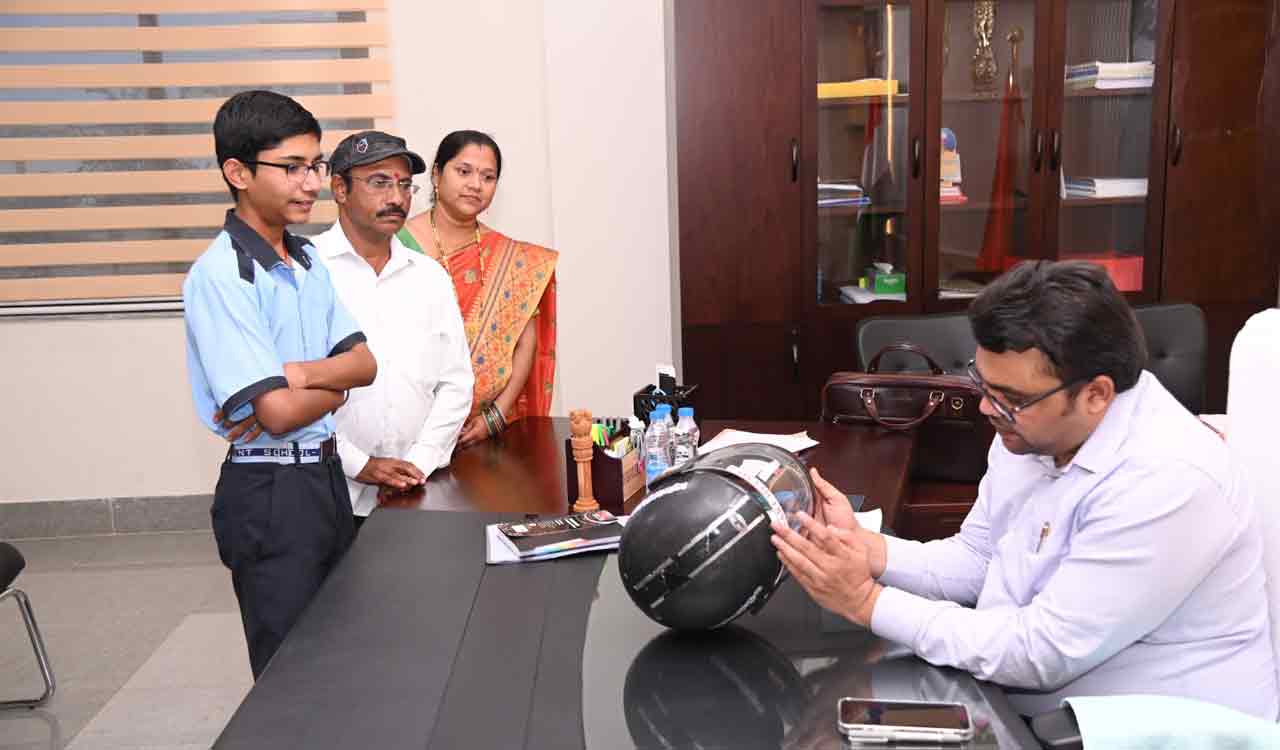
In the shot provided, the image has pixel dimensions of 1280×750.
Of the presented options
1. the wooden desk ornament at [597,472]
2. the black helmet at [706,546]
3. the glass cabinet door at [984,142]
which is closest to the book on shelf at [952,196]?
the glass cabinet door at [984,142]

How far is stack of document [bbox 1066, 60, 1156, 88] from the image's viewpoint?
168 inches

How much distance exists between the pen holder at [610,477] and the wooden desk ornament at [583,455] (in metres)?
0.01

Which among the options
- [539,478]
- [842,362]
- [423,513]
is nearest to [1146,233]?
[842,362]

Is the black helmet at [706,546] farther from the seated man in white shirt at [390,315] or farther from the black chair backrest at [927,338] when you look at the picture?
the black chair backrest at [927,338]

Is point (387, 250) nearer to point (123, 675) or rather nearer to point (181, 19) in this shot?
point (123, 675)

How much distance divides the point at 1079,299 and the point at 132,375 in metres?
3.98

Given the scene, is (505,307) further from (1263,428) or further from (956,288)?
(1263,428)

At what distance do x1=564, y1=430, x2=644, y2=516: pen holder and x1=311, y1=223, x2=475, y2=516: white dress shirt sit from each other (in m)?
0.41

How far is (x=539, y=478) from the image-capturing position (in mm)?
2508

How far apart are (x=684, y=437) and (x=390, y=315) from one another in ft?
2.52

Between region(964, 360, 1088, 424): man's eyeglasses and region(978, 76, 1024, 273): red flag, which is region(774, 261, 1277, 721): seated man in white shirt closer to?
region(964, 360, 1088, 424): man's eyeglasses

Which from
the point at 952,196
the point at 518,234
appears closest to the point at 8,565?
the point at 518,234

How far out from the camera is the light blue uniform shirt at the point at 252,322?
218cm

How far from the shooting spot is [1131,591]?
4.96ft
